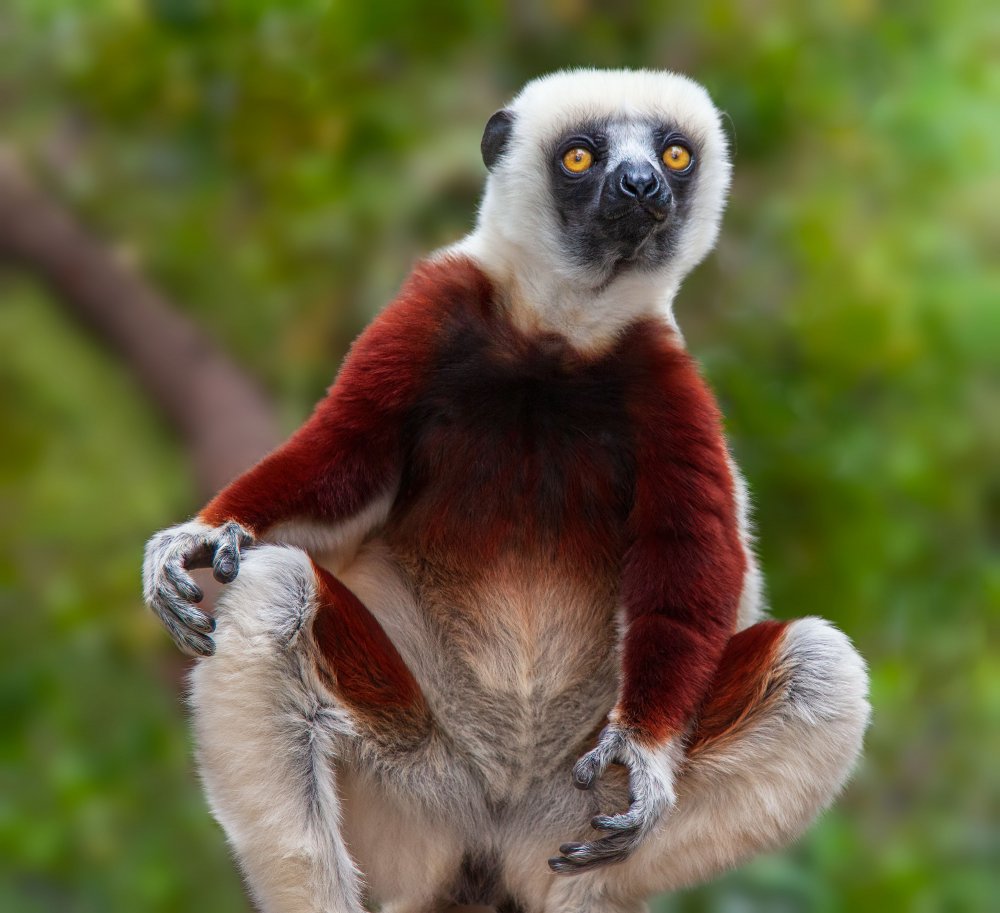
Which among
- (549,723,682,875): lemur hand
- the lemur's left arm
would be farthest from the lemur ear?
(549,723,682,875): lemur hand

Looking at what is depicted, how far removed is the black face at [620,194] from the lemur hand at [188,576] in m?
1.45

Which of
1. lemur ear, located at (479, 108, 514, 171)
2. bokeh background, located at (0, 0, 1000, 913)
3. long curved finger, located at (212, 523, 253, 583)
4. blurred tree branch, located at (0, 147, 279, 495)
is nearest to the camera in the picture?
long curved finger, located at (212, 523, 253, 583)

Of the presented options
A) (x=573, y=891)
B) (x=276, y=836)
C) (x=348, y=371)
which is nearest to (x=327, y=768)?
(x=276, y=836)

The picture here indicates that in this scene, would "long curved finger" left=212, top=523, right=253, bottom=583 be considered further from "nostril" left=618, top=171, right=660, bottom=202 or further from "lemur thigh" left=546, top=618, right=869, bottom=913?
"nostril" left=618, top=171, right=660, bottom=202

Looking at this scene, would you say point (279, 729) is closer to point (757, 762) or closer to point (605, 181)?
point (757, 762)

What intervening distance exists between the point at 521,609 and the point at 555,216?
128cm

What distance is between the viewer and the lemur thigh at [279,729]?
371 cm

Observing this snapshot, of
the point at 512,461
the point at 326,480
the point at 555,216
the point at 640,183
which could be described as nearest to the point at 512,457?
the point at 512,461

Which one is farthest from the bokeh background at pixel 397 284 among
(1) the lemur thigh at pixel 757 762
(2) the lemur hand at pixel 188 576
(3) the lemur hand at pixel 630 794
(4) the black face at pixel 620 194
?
(2) the lemur hand at pixel 188 576

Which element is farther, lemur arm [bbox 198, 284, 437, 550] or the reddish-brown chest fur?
the reddish-brown chest fur

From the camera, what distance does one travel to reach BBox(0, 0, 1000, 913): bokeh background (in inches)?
274

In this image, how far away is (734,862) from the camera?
12.9 ft

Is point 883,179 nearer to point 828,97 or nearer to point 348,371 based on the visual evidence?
point 828,97

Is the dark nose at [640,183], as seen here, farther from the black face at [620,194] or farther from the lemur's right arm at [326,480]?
the lemur's right arm at [326,480]
